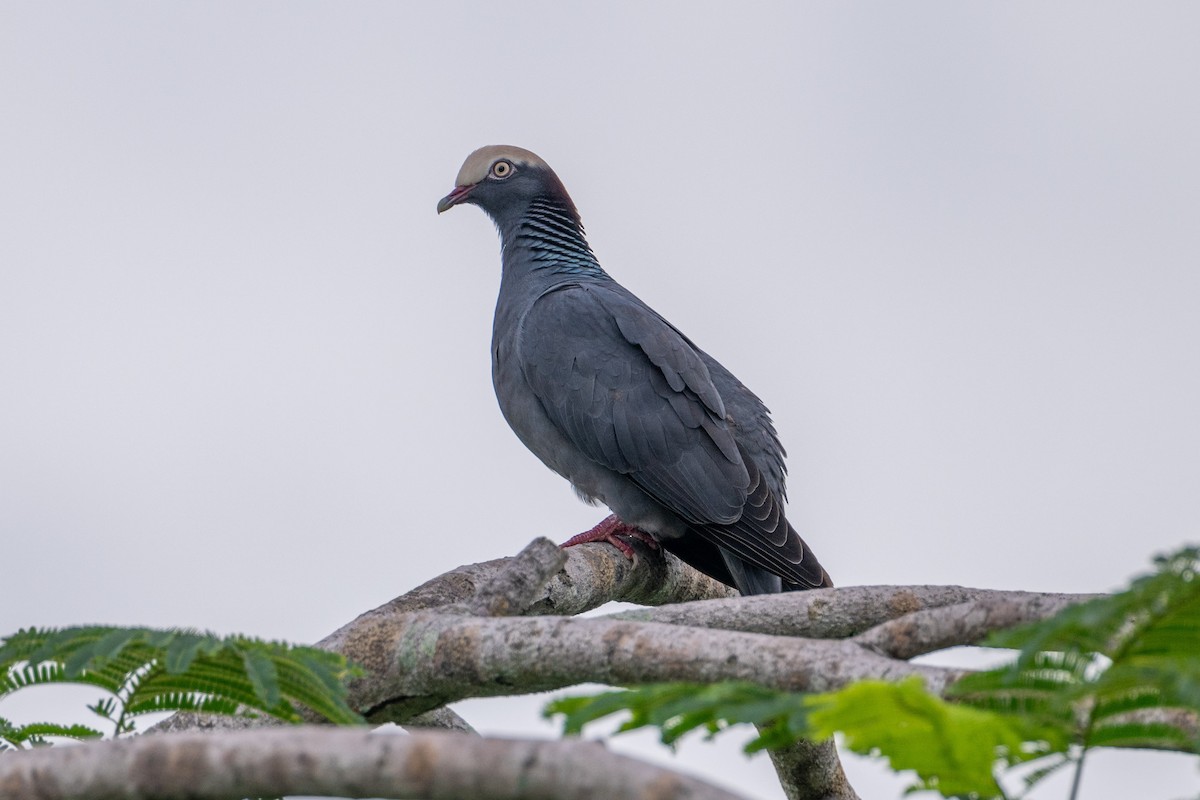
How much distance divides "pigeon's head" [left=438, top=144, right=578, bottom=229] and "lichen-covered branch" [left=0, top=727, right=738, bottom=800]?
5976 mm

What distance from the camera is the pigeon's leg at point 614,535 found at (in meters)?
6.21

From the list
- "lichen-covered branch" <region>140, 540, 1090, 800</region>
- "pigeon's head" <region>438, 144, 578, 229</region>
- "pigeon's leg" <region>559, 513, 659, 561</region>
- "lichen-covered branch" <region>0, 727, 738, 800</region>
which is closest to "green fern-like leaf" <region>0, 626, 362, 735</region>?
"lichen-covered branch" <region>0, 727, 738, 800</region>

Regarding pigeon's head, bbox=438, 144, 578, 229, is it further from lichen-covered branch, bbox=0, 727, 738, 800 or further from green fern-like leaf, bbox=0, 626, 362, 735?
lichen-covered branch, bbox=0, 727, 738, 800

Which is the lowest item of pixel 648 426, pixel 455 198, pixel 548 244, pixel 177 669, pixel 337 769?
pixel 337 769

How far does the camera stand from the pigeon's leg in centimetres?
621

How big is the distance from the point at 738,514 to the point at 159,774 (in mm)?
4623

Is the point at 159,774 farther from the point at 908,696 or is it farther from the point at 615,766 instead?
the point at 908,696

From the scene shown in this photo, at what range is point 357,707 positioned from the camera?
3.38 metres

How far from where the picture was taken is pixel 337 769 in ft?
5.27

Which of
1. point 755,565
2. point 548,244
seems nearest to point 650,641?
point 755,565

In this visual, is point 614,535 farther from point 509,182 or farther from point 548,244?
point 509,182

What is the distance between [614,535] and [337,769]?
192 inches

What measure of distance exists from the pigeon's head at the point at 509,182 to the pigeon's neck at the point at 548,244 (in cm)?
4

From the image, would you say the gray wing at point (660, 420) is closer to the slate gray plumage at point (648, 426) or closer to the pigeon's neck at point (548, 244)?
the slate gray plumage at point (648, 426)
